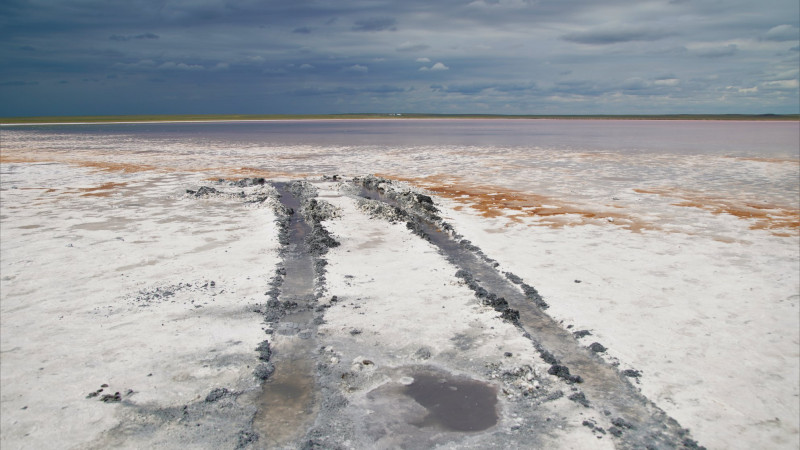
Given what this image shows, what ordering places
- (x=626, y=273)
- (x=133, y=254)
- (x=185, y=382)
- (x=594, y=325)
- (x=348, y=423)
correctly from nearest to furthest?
1. (x=348, y=423)
2. (x=185, y=382)
3. (x=594, y=325)
4. (x=626, y=273)
5. (x=133, y=254)

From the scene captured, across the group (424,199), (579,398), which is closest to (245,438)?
(579,398)

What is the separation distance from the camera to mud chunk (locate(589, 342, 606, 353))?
18.5ft

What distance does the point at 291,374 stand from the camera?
5.21 m

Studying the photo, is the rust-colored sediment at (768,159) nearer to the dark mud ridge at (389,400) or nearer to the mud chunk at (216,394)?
the dark mud ridge at (389,400)

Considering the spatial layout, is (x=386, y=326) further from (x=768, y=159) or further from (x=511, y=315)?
(x=768, y=159)

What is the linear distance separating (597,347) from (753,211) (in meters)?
10.2

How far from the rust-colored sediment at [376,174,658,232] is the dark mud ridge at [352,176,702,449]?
2.71 meters

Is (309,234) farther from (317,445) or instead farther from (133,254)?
(317,445)

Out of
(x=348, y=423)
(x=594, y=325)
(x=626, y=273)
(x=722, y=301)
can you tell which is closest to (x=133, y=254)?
(x=348, y=423)

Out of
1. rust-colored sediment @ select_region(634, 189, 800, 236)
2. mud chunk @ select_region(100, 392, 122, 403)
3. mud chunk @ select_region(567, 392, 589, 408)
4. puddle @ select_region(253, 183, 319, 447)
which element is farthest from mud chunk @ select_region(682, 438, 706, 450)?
rust-colored sediment @ select_region(634, 189, 800, 236)

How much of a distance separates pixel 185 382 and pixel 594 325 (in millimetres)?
4708

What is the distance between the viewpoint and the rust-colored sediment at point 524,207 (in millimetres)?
11820

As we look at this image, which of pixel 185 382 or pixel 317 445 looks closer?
pixel 317 445

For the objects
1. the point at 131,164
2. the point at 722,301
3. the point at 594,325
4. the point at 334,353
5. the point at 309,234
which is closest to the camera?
the point at 334,353
